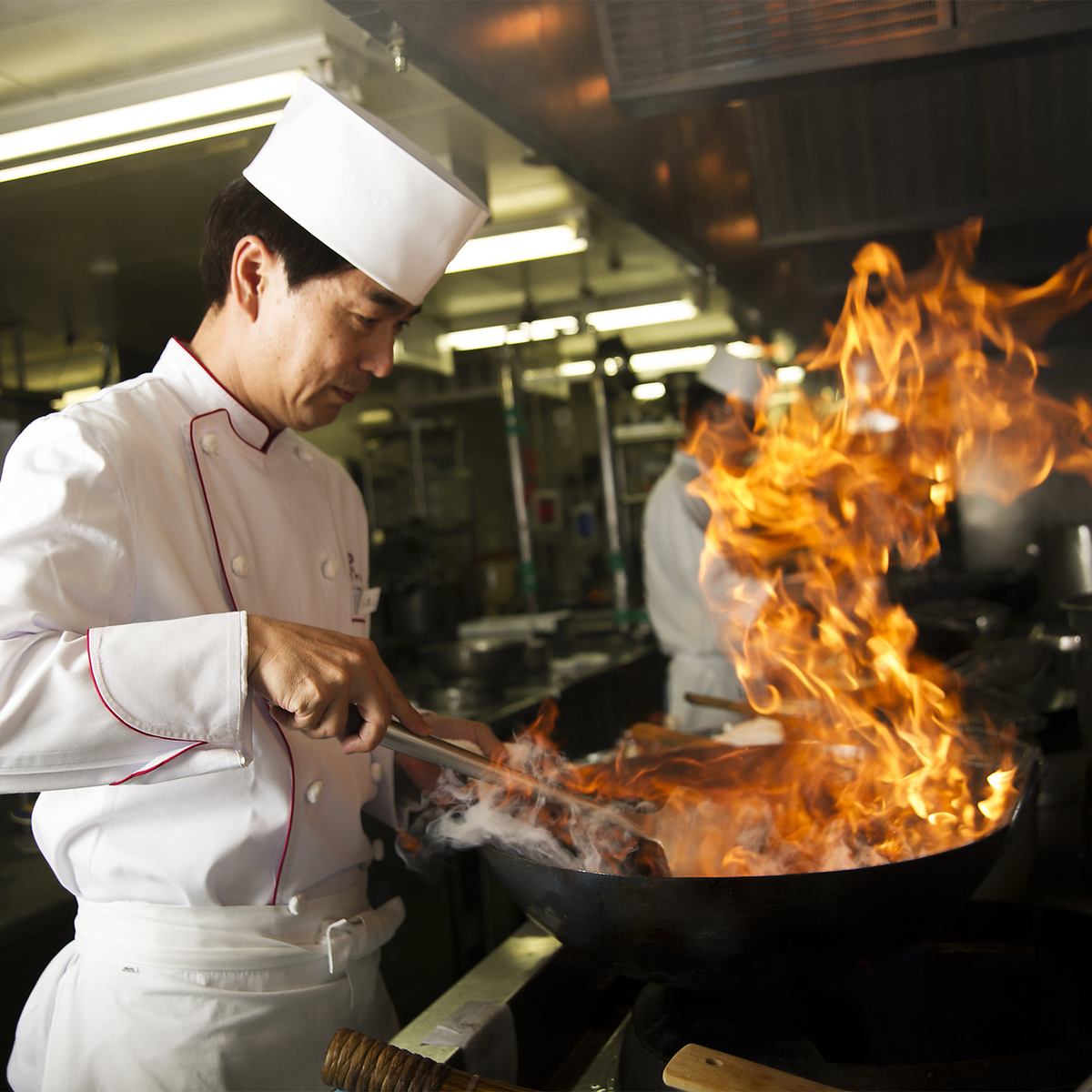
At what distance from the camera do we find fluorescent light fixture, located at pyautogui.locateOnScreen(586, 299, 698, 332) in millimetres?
7371

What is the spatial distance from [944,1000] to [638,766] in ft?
1.77

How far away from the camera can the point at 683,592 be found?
4.06 m

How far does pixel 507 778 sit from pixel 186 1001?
20.5 inches

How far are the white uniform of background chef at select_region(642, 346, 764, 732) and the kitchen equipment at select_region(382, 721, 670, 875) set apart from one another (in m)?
2.53

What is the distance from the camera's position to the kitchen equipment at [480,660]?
3900 mm

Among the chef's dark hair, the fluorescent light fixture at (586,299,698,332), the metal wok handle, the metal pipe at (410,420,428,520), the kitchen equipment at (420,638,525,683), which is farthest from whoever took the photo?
the metal pipe at (410,420,428,520)

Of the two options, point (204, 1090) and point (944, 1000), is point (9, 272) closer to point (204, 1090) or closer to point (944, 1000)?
point (204, 1090)

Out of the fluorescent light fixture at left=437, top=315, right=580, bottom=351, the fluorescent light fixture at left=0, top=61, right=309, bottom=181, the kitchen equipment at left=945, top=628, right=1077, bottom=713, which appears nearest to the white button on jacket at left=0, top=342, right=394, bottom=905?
the fluorescent light fixture at left=0, top=61, right=309, bottom=181

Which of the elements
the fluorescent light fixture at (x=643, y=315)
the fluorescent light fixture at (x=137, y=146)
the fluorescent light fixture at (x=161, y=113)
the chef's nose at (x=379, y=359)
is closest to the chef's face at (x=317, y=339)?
the chef's nose at (x=379, y=359)

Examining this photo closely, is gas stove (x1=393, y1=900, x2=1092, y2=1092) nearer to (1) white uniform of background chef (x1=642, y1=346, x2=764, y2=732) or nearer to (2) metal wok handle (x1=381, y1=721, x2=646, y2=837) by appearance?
(2) metal wok handle (x1=381, y1=721, x2=646, y2=837)

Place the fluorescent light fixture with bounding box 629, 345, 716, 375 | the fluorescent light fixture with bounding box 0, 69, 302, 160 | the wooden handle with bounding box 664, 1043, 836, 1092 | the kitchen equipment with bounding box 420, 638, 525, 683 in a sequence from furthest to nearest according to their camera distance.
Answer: the fluorescent light fixture with bounding box 629, 345, 716, 375 < the kitchen equipment with bounding box 420, 638, 525, 683 < the fluorescent light fixture with bounding box 0, 69, 302, 160 < the wooden handle with bounding box 664, 1043, 836, 1092

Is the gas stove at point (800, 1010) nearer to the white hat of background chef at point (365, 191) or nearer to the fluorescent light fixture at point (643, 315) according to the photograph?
the white hat of background chef at point (365, 191)

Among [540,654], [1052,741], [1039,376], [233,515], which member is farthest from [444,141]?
[1039,376]

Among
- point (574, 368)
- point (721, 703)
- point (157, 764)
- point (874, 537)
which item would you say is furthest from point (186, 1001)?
point (574, 368)
